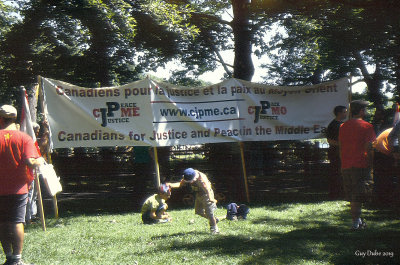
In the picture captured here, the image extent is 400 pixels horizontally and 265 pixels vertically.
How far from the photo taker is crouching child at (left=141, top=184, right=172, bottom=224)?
8367 millimetres

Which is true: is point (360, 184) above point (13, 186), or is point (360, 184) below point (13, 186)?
below

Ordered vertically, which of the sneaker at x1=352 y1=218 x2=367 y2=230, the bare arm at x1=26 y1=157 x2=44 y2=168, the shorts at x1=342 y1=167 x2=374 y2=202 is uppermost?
the bare arm at x1=26 y1=157 x2=44 y2=168

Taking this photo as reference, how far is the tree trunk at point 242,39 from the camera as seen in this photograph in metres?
14.8

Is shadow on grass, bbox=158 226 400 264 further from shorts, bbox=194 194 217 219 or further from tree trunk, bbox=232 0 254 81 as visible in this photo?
tree trunk, bbox=232 0 254 81

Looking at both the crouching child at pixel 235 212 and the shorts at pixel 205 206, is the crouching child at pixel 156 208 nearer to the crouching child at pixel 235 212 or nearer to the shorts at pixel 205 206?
the crouching child at pixel 235 212

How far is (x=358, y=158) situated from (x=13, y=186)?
4.55 m

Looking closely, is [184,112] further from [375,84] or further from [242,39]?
[375,84]

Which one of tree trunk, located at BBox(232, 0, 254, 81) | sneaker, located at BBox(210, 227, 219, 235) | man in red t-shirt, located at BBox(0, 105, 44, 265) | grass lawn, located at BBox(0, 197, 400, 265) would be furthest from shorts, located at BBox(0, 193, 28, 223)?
tree trunk, located at BBox(232, 0, 254, 81)

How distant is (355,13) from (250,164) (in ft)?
18.0

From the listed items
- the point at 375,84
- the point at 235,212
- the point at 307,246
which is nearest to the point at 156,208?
the point at 235,212

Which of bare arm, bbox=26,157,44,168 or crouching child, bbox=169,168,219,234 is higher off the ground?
bare arm, bbox=26,157,44,168

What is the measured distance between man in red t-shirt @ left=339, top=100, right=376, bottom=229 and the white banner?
129 inches

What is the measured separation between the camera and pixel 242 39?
1509 cm

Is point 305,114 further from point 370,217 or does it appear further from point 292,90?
point 370,217
